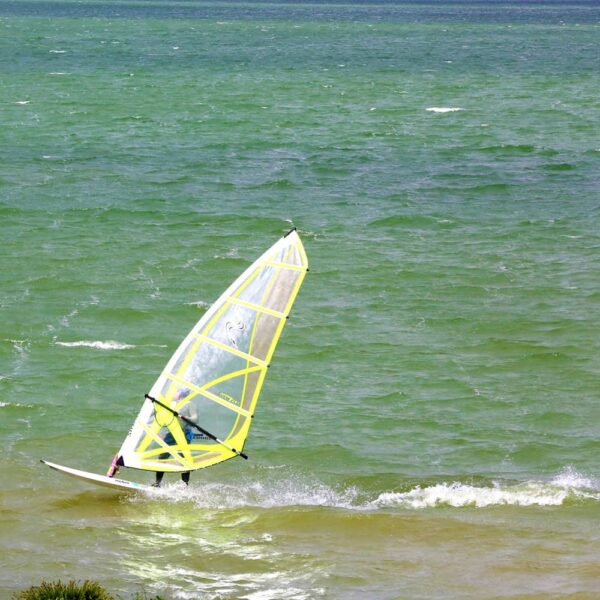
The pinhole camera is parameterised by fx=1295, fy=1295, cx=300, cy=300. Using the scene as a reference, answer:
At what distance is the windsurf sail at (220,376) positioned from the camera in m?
25.2

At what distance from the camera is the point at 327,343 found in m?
38.9

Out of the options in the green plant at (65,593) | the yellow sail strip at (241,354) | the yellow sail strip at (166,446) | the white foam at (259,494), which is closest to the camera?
the green plant at (65,593)

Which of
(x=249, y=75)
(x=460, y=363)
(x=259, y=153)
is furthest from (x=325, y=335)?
Answer: (x=249, y=75)

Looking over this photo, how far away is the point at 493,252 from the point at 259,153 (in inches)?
959

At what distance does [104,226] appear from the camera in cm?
5247

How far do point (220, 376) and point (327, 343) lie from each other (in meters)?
13.5

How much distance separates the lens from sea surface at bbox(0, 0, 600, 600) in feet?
81.5

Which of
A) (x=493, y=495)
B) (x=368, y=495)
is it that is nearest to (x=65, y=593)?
(x=368, y=495)

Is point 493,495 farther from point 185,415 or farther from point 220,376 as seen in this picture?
point 185,415

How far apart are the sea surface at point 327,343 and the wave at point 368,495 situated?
3.0 inches

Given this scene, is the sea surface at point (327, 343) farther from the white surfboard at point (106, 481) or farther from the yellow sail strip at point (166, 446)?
the yellow sail strip at point (166, 446)

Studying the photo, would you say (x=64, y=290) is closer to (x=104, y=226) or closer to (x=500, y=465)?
(x=104, y=226)

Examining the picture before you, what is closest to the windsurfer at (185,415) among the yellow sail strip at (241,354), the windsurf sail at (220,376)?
the windsurf sail at (220,376)

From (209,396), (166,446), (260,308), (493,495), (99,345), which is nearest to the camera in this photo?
(260,308)
